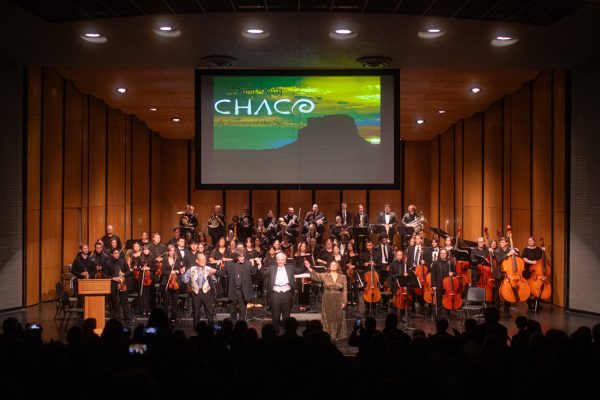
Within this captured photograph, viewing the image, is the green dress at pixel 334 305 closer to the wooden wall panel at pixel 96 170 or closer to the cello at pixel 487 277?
the cello at pixel 487 277

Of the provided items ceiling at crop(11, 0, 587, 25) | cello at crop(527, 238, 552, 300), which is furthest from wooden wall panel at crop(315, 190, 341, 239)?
ceiling at crop(11, 0, 587, 25)

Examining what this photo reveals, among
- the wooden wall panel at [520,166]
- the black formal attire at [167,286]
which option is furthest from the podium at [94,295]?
the wooden wall panel at [520,166]

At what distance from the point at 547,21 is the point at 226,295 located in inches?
326

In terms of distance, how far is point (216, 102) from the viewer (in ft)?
39.0

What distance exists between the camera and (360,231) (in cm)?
1825

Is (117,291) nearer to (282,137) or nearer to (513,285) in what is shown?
(282,137)

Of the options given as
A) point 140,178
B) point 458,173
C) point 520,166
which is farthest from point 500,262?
point 140,178

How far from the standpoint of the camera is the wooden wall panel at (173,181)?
86.5ft

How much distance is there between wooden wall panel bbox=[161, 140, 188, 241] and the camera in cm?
2636

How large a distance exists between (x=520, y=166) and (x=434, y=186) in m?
9.19

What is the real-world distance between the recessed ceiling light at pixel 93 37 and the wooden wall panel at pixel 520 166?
10253 millimetres

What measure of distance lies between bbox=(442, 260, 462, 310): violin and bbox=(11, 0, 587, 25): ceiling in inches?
204

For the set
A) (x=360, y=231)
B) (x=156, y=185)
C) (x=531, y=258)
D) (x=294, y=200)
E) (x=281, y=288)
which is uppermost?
(x=156, y=185)

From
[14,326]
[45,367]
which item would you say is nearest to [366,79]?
[14,326]
